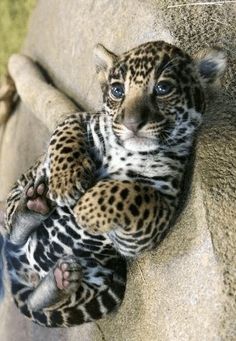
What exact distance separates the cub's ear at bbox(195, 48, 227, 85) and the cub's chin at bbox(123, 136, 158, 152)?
0.44 meters

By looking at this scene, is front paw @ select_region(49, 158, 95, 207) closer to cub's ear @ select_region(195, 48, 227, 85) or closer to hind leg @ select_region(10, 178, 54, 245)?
hind leg @ select_region(10, 178, 54, 245)

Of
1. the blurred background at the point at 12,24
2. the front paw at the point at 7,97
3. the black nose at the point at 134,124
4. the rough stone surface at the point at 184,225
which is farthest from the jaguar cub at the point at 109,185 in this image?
the blurred background at the point at 12,24

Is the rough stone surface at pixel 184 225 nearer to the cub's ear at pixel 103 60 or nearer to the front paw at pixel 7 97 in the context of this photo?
the cub's ear at pixel 103 60

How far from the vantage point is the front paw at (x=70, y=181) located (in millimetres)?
2938

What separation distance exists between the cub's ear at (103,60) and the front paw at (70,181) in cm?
42

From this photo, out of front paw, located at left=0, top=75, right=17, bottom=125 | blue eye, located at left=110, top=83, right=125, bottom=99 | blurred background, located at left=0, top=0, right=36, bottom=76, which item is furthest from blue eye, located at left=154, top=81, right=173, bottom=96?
blurred background, located at left=0, top=0, right=36, bottom=76

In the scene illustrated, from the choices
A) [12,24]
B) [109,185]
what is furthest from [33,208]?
[12,24]

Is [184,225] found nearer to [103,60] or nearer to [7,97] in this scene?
[103,60]

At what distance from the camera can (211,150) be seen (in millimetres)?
3014

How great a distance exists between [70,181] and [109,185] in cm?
20

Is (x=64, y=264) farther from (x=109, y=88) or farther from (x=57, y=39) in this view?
(x=57, y=39)

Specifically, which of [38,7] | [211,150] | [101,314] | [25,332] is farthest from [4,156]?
[211,150]

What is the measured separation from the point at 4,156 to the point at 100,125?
146 inches

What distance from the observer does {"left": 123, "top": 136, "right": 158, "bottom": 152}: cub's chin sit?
271cm
